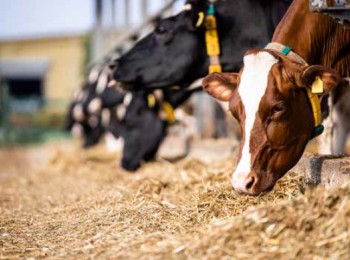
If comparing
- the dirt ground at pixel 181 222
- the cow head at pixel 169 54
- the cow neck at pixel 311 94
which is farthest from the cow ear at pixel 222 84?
the cow head at pixel 169 54

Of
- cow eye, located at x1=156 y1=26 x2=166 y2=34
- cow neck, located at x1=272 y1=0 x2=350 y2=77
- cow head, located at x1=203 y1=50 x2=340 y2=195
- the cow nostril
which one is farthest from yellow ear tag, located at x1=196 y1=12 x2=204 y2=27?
the cow nostril

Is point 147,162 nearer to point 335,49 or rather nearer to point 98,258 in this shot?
point 335,49

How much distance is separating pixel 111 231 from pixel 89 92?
10.9 m

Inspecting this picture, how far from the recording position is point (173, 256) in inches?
153

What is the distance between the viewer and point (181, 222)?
4.72m

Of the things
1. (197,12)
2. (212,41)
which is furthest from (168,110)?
(197,12)

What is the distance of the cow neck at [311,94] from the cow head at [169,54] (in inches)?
80.5

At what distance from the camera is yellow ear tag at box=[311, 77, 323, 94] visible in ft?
15.6

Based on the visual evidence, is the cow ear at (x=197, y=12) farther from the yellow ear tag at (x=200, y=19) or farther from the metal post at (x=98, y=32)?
the metal post at (x=98, y=32)

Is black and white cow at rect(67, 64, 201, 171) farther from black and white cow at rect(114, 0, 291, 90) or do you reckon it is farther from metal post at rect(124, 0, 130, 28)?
metal post at rect(124, 0, 130, 28)

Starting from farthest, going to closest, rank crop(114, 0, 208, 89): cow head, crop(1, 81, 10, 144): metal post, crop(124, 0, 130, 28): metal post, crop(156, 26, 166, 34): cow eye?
crop(1, 81, 10, 144): metal post
crop(124, 0, 130, 28): metal post
crop(156, 26, 166, 34): cow eye
crop(114, 0, 208, 89): cow head

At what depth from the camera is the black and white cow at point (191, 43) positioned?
721 cm

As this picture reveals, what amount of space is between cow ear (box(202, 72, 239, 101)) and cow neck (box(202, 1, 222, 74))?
1.98m

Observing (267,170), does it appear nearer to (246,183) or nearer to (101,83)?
(246,183)
